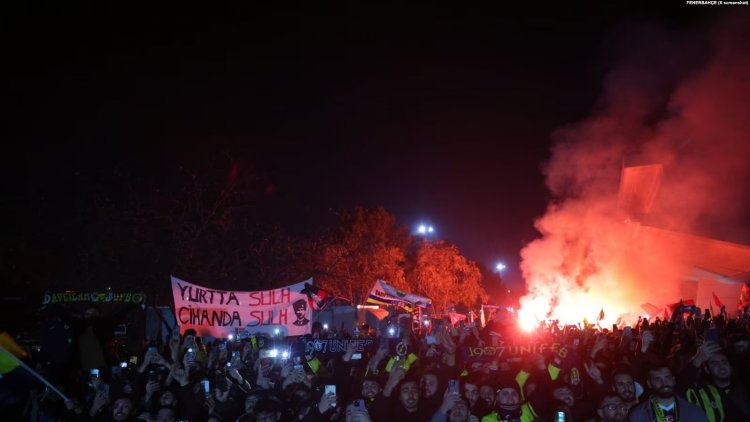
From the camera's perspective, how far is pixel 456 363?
24.3 ft

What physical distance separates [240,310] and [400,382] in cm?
562

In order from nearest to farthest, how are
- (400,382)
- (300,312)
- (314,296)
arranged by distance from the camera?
(400,382)
(300,312)
(314,296)

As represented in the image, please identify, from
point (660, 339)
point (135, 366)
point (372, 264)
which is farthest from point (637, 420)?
point (372, 264)

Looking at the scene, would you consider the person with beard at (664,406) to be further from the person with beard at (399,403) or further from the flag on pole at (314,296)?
the flag on pole at (314,296)

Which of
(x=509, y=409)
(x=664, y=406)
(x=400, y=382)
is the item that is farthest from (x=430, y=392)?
(x=664, y=406)

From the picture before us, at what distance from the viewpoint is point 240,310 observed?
10930mm

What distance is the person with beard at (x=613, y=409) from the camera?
5.43 m

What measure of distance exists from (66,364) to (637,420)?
706cm

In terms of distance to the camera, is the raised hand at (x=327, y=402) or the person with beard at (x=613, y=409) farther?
the raised hand at (x=327, y=402)

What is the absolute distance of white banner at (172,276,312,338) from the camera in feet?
35.1

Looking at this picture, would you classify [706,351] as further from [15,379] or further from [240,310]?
[240,310]

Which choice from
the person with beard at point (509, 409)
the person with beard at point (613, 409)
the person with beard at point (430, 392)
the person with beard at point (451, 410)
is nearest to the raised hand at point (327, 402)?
the person with beard at point (430, 392)

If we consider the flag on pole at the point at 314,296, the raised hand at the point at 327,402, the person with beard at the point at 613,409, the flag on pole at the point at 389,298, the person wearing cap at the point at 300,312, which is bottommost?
the person with beard at the point at 613,409

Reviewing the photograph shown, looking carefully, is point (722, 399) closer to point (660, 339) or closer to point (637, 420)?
point (637, 420)
